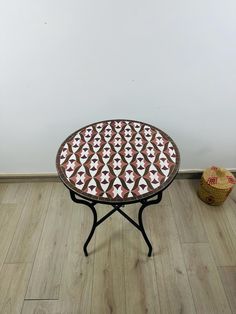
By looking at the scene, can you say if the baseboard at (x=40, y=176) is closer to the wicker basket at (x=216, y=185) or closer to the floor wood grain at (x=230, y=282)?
the wicker basket at (x=216, y=185)

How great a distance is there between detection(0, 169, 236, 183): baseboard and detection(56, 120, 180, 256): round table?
66 centimetres

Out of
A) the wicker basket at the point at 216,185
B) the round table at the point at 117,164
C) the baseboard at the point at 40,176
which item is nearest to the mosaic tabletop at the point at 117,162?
the round table at the point at 117,164

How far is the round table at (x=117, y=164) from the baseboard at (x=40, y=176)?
664mm

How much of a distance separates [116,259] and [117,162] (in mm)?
618

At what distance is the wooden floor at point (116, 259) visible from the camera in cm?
126

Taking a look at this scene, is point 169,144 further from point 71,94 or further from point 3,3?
point 3,3

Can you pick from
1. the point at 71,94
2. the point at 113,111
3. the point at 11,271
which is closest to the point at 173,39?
the point at 113,111

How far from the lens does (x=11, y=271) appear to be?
1378 millimetres

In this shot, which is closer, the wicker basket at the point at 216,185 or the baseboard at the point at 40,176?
the wicker basket at the point at 216,185

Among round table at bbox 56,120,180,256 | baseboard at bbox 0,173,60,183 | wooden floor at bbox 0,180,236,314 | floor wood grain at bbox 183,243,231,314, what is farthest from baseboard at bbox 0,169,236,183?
round table at bbox 56,120,180,256

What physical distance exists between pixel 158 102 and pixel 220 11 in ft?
1.80

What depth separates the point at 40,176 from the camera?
1.88m

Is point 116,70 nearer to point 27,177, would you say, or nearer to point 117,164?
point 117,164

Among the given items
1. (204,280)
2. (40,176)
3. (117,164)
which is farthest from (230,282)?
(40,176)
